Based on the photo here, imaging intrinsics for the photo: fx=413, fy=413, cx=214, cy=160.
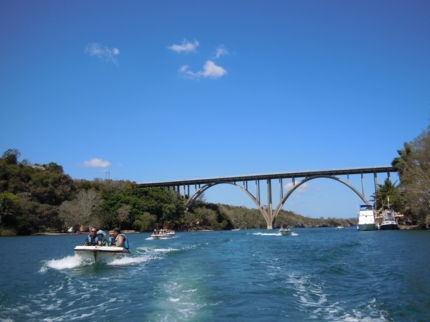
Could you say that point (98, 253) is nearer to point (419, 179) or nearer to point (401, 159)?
point (419, 179)

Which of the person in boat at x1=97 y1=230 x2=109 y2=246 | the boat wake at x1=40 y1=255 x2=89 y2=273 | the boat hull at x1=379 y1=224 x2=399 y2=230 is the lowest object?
the boat hull at x1=379 y1=224 x2=399 y2=230

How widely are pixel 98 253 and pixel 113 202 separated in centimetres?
5685

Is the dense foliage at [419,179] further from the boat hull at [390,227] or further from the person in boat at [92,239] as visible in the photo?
the person in boat at [92,239]

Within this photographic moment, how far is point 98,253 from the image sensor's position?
18.5 meters

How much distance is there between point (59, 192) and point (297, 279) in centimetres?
6271

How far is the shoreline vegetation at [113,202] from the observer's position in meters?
48.0

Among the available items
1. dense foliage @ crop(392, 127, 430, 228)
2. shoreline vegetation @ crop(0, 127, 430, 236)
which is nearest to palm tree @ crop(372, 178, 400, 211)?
shoreline vegetation @ crop(0, 127, 430, 236)

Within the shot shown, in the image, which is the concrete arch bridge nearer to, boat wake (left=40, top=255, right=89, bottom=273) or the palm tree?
the palm tree

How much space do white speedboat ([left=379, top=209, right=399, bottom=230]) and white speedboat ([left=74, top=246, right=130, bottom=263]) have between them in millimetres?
48779

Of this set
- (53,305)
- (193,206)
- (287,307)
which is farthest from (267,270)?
(193,206)

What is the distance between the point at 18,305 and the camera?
414 inches

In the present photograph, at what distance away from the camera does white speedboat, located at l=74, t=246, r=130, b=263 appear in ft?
60.4

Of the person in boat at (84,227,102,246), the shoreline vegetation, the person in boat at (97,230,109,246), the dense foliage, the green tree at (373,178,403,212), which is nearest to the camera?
the person in boat at (84,227,102,246)

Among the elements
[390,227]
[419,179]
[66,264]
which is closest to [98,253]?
[66,264]
